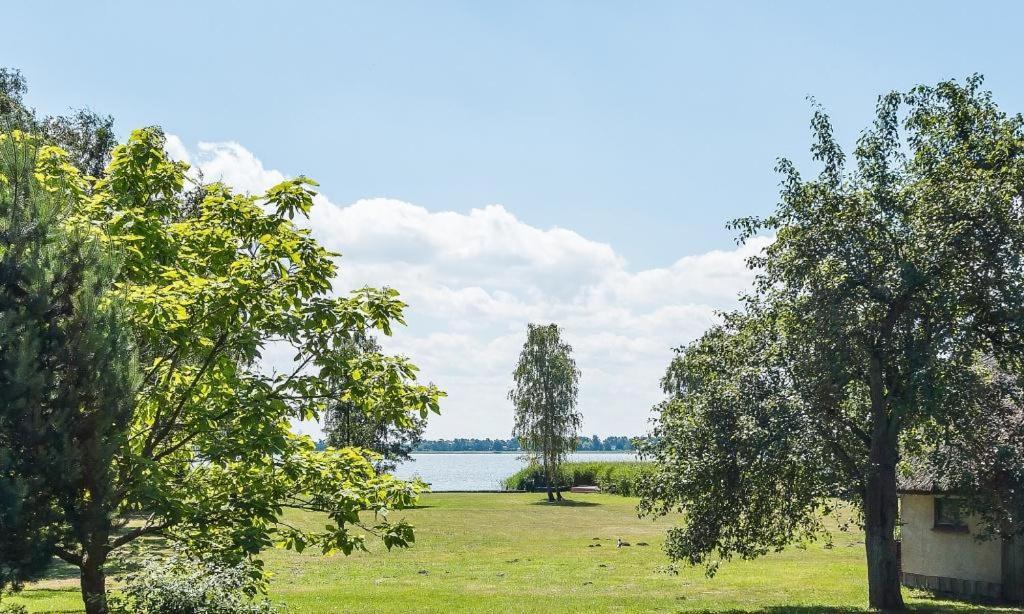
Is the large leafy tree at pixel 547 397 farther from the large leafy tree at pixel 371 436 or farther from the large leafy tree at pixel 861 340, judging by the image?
the large leafy tree at pixel 861 340

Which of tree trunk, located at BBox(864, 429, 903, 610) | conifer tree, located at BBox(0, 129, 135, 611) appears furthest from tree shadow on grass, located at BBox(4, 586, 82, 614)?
tree trunk, located at BBox(864, 429, 903, 610)

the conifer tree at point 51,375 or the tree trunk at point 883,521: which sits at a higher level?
the conifer tree at point 51,375

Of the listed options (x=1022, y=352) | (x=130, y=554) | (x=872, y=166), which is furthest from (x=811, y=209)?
(x=130, y=554)

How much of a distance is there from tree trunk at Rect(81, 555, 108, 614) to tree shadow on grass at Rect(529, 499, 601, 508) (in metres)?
61.5

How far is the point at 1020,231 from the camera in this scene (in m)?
19.5

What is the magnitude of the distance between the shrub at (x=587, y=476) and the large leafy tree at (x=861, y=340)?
64.5 meters

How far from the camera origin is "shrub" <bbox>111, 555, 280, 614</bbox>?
1140 centimetres

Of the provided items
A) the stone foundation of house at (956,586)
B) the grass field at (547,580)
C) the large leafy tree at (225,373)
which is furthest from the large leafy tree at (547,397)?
the large leafy tree at (225,373)

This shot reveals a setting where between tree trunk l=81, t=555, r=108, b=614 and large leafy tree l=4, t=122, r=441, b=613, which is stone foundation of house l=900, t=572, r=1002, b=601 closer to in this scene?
large leafy tree l=4, t=122, r=441, b=613

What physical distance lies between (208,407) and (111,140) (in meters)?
33.5

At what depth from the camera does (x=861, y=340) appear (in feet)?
68.9

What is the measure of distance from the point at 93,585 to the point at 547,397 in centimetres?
7057

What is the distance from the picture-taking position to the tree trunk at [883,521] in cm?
2250

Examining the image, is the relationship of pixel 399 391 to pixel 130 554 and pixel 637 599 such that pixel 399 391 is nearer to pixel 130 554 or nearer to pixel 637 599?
pixel 130 554
